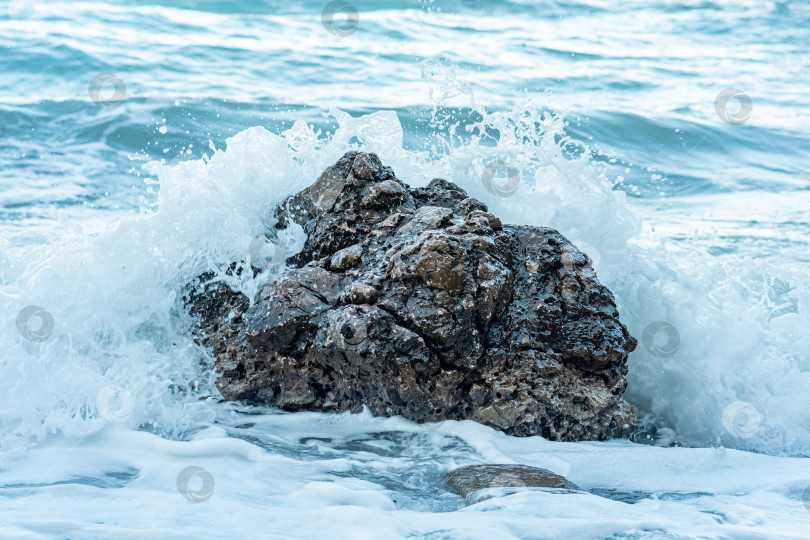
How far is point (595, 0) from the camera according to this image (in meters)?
15.5

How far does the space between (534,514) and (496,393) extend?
0.85m

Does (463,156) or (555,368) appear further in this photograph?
(463,156)

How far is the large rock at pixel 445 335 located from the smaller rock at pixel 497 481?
0.39 meters

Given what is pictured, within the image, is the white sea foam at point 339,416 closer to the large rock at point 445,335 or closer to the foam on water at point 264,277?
the foam on water at point 264,277

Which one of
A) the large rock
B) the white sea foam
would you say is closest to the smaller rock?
the white sea foam

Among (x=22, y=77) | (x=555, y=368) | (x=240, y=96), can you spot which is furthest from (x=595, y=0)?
(x=555, y=368)

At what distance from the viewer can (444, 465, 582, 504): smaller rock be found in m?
2.49

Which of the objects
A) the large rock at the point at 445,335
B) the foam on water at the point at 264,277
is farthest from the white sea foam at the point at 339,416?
the large rock at the point at 445,335

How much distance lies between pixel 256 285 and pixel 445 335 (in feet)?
4.06

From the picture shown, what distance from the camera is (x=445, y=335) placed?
2984 mm

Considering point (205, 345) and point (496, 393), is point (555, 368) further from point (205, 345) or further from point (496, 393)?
point (205, 345)

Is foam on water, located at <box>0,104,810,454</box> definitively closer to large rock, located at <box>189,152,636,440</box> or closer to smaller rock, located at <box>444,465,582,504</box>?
large rock, located at <box>189,152,636,440</box>

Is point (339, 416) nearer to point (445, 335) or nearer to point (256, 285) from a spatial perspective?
point (445, 335)

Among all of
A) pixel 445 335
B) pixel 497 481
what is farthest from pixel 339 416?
pixel 497 481
